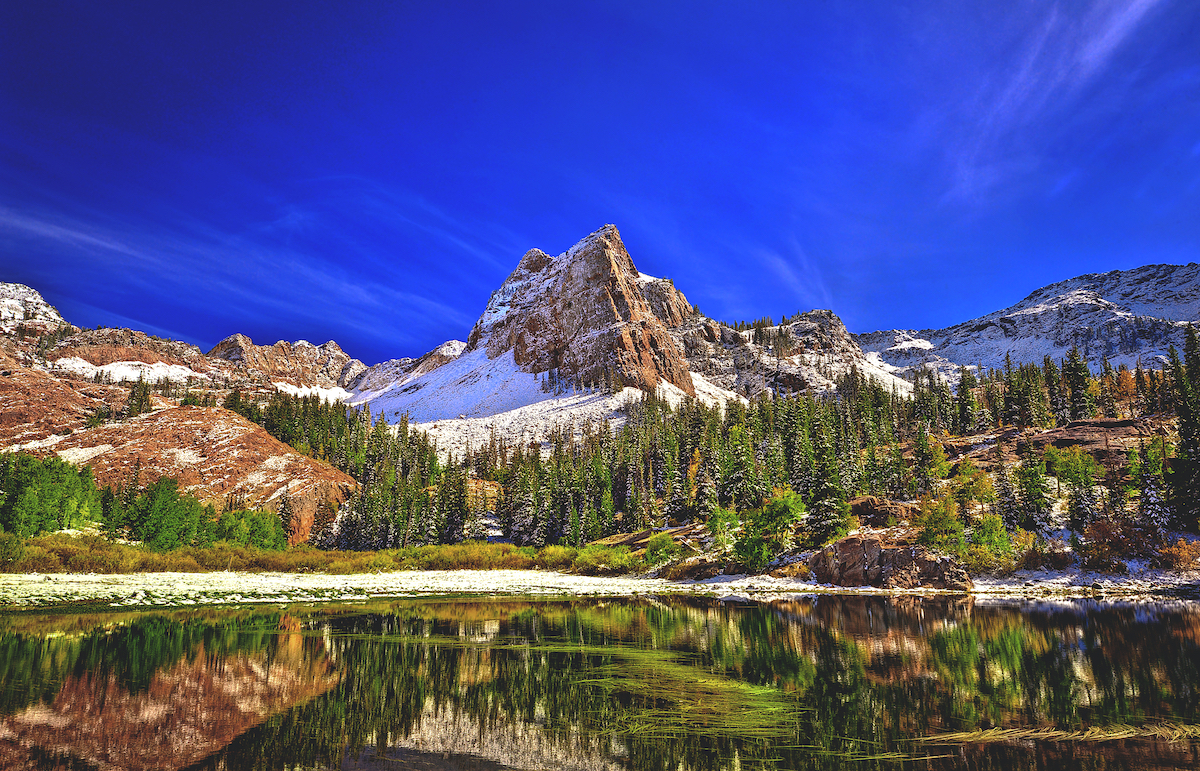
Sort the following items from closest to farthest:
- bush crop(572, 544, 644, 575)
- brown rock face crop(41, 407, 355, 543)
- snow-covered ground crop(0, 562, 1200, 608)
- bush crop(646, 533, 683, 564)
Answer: snow-covered ground crop(0, 562, 1200, 608) < bush crop(646, 533, 683, 564) < bush crop(572, 544, 644, 575) < brown rock face crop(41, 407, 355, 543)

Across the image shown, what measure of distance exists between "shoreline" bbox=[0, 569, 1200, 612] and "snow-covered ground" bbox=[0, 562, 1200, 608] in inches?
2.6

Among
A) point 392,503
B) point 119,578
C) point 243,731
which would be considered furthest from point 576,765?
point 392,503

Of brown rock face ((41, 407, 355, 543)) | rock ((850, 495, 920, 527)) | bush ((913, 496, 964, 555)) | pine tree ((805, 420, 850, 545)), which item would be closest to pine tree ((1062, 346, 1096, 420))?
rock ((850, 495, 920, 527))

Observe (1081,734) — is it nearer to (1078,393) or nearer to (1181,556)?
(1181,556)

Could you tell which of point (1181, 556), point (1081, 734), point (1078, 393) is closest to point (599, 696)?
point (1081, 734)

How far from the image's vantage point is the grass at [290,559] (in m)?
53.7

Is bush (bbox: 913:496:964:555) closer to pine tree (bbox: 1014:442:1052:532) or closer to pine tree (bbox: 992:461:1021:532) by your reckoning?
pine tree (bbox: 992:461:1021:532)

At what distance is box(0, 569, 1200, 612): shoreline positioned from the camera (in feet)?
127

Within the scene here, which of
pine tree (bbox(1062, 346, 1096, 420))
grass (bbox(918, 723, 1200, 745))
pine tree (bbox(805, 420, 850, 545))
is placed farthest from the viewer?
pine tree (bbox(1062, 346, 1096, 420))

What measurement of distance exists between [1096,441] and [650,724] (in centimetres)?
9151

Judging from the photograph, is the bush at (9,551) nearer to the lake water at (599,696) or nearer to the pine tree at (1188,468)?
the lake water at (599,696)

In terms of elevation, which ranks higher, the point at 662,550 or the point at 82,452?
the point at 82,452

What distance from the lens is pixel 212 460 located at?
334ft

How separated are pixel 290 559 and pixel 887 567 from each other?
222 feet
